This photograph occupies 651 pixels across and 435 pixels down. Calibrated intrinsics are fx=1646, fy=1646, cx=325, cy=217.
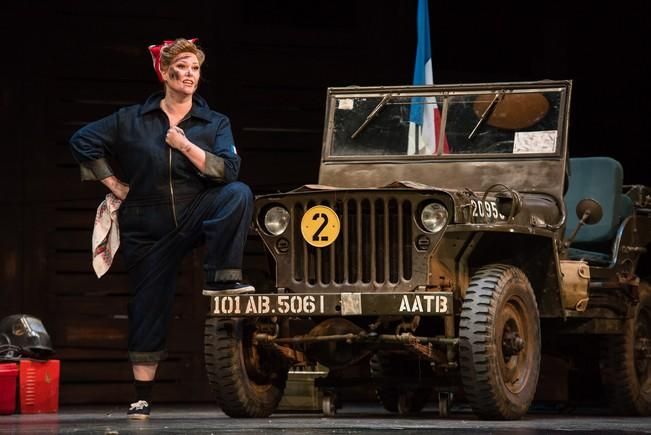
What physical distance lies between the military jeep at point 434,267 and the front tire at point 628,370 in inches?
0.5

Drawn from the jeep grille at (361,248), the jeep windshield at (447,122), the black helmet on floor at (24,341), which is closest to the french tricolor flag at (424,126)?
the jeep windshield at (447,122)

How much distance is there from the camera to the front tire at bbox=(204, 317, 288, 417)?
776 cm

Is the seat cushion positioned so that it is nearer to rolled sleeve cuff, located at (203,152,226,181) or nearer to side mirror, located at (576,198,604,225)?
side mirror, located at (576,198,604,225)

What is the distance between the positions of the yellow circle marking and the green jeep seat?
218cm

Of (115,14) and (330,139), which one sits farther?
(115,14)

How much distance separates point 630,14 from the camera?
1315 cm

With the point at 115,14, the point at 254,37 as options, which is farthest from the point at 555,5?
the point at 115,14

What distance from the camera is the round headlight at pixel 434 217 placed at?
759cm

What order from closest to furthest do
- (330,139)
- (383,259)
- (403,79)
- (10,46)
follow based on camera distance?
(383,259) → (330,139) → (10,46) → (403,79)

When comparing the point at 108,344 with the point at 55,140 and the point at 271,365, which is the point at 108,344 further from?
the point at 271,365

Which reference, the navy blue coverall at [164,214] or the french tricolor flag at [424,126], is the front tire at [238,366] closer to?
the navy blue coverall at [164,214]

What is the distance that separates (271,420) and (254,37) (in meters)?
5.53

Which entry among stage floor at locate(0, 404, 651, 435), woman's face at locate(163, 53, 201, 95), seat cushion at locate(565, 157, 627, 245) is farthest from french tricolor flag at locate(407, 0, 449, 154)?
woman's face at locate(163, 53, 201, 95)

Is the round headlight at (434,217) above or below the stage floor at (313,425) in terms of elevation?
above
